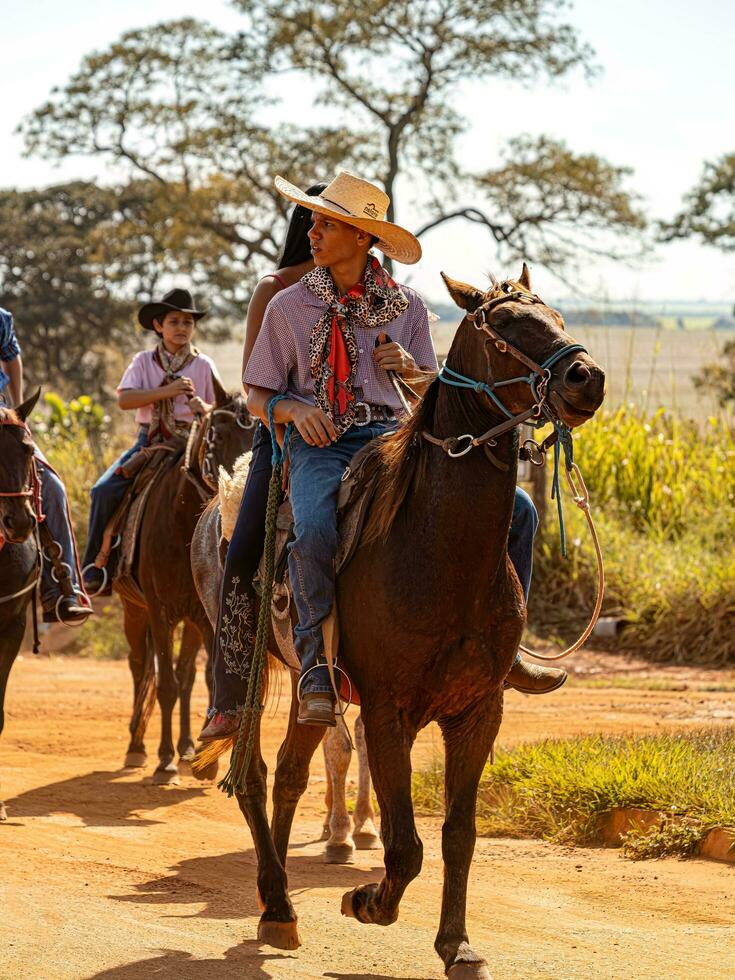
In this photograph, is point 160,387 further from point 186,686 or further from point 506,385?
point 506,385

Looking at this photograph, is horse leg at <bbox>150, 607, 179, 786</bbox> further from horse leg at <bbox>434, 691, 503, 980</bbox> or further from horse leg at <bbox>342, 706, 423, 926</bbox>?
horse leg at <bbox>342, 706, 423, 926</bbox>

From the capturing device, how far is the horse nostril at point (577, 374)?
4.67 meters

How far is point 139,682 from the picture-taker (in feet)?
36.9

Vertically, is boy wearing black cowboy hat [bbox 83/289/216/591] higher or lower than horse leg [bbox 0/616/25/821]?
higher

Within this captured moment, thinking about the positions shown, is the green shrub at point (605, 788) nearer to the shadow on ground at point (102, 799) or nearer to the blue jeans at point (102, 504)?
the shadow on ground at point (102, 799)

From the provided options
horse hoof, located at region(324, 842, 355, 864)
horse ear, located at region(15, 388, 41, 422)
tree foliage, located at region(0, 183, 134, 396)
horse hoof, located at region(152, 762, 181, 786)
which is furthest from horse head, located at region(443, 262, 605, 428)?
tree foliage, located at region(0, 183, 134, 396)

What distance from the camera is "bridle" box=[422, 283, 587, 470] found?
4840 millimetres

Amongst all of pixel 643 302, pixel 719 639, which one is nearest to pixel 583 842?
pixel 719 639

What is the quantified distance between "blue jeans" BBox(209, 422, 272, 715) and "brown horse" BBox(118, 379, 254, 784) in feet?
10.0

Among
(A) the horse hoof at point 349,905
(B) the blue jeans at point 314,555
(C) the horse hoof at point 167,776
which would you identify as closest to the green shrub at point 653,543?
(C) the horse hoof at point 167,776

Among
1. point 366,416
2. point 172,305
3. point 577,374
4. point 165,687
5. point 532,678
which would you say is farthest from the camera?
point 172,305

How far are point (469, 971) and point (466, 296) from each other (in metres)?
2.40

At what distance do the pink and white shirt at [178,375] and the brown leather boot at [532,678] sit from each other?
17.3 ft

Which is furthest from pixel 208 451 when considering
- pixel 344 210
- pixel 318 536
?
pixel 318 536
